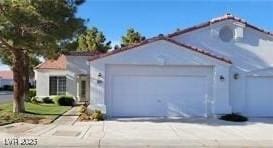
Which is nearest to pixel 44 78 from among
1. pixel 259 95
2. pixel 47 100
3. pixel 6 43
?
pixel 47 100

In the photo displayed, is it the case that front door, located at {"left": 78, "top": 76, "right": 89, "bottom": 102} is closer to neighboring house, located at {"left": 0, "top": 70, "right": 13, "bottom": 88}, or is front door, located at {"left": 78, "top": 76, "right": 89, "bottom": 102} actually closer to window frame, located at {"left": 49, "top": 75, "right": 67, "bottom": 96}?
window frame, located at {"left": 49, "top": 75, "right": 67, "bottom": 96}

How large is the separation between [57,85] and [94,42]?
16266 mm

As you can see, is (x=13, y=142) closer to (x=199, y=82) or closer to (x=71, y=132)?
(x=71, y=132)

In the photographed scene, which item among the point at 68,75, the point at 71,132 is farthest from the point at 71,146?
the point at 68,75

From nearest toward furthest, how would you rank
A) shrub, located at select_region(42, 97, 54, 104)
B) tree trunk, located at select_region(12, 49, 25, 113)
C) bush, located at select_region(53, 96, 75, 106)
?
tree trunk, located at select_region(12, 49, 25, 113) → bush, located at select_region(53, 96, 75, 106) → shrub, located at select_region(42, 97, 54, 104)

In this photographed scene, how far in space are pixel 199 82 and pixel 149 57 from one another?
286cm

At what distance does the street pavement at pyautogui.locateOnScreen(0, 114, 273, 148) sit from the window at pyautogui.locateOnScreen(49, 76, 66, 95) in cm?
1617

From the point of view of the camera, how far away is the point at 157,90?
2400cm

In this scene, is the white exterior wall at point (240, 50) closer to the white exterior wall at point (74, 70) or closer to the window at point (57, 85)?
the white exterior wall at point (74, 70)

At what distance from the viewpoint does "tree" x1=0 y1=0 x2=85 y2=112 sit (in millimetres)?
21312

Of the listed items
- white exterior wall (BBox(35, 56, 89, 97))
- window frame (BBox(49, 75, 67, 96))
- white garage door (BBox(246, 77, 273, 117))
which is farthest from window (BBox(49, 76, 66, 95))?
white garage door (BBox(246, 77, 273, 117))

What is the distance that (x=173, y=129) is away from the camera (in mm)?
18906

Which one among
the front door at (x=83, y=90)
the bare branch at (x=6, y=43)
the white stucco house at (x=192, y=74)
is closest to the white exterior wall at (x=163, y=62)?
the white stucco house at (x=192, y=74)

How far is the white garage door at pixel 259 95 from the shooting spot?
25.0 m
